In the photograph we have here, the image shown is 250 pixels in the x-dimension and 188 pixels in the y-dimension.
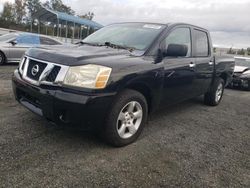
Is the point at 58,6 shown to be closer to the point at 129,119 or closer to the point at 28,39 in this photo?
the point at 28,39

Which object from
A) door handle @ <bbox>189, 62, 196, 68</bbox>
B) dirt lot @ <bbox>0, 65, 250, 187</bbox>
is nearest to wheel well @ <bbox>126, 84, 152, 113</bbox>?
dirt lot @ <bbox>0, 65, 250, 187</bbox>

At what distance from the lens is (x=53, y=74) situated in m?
3.17

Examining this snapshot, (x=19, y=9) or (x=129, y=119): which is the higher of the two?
(x=19, y=9)

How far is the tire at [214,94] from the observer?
6352mm

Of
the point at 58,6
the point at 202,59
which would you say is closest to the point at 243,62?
the point at 202,59

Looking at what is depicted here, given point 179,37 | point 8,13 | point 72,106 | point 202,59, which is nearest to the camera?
point 72,106

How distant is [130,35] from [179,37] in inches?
35.6

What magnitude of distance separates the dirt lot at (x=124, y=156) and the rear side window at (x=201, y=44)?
58.6 inches

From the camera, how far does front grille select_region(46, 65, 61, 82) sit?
3.15 meters

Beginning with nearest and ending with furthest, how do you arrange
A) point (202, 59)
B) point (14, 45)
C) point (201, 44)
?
point (202, 59), point (201, 44), point (14, 45)

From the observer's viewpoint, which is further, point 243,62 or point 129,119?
point 243,62

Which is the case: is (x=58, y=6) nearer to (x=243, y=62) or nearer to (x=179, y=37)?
(x=243, y=62)

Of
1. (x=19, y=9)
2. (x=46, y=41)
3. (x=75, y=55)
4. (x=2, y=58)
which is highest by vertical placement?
(x=19, y=9)

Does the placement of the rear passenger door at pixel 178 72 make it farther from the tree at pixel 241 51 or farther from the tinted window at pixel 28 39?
the tree at pixel 241 51
